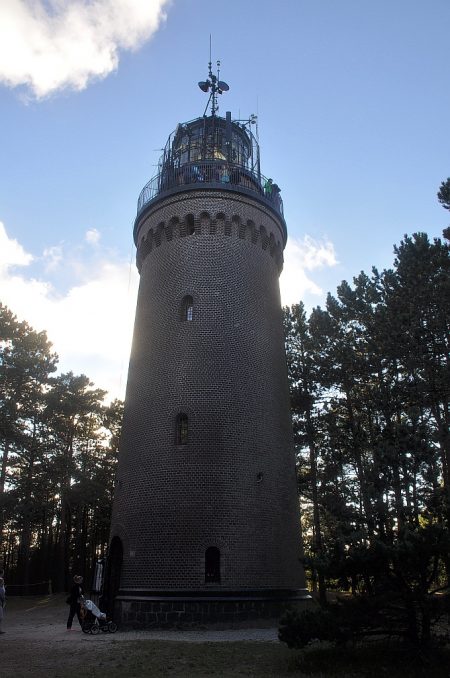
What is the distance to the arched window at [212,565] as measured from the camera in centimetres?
1602

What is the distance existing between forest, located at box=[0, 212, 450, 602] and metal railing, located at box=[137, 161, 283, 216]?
5.56m

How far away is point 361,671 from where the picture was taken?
9.22 meters

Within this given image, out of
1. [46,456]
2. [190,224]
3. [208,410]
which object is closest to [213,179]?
[190,224]

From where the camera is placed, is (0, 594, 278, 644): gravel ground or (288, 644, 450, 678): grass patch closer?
(288, 644, 450, 678): grass patch

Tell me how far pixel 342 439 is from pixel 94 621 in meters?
10.5

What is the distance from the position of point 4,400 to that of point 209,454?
64.3ft

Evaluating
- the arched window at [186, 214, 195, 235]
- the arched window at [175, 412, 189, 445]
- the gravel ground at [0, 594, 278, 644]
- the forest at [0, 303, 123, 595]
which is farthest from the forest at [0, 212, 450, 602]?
the arched window at [186, 214, 195, 235]

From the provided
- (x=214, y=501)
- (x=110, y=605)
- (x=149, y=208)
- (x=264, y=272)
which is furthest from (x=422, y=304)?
(x=110, y=605)

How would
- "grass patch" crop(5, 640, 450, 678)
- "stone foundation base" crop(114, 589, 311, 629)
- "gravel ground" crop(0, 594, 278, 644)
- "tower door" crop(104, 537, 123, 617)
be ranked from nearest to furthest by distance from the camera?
"grass patch" crop(5, 640, 450, 678) < "gravel ground" crop(0, 594, 278, 644) < "stone foundation base" crop(114, 589, 311, 629) < "tower door" crop(104, 537, 123, 617)

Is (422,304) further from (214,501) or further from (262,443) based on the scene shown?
(214,501)

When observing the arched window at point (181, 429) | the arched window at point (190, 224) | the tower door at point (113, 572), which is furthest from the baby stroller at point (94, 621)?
the arched window at point (190, 224)

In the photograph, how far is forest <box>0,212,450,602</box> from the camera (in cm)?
1021

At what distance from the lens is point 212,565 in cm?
1619

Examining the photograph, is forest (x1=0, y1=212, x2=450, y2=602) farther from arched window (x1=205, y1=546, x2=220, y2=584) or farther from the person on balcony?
the person on balcony
